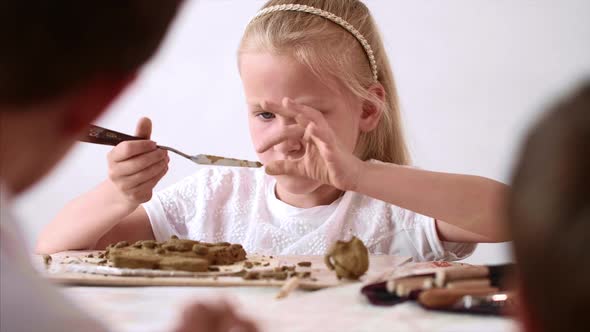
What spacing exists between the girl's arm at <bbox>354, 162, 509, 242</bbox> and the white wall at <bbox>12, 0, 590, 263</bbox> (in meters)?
1.13

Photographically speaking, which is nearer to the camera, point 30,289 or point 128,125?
point 30,289

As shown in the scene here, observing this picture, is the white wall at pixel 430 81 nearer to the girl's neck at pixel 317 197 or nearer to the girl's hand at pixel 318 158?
the girl's neck at pixel 317 197

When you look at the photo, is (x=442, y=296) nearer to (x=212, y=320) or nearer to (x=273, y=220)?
(x=212, y=320)

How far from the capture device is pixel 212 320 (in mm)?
470

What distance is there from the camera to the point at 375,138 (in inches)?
60.1

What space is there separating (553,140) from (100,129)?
2.86 ft

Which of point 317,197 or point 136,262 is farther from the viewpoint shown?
point 317,197

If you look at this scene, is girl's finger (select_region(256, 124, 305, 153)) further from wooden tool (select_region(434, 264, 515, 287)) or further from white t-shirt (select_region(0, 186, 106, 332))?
white t-shirt (select_region(0, 186, 106, 332))

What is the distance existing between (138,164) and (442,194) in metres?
0.47

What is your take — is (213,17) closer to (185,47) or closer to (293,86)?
(185,47)

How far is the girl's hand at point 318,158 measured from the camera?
1063 mm

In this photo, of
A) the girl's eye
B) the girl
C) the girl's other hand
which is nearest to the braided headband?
the girl

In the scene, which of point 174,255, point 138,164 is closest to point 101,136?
point 138,164

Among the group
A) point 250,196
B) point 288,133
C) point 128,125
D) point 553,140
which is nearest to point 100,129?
point 288,133
